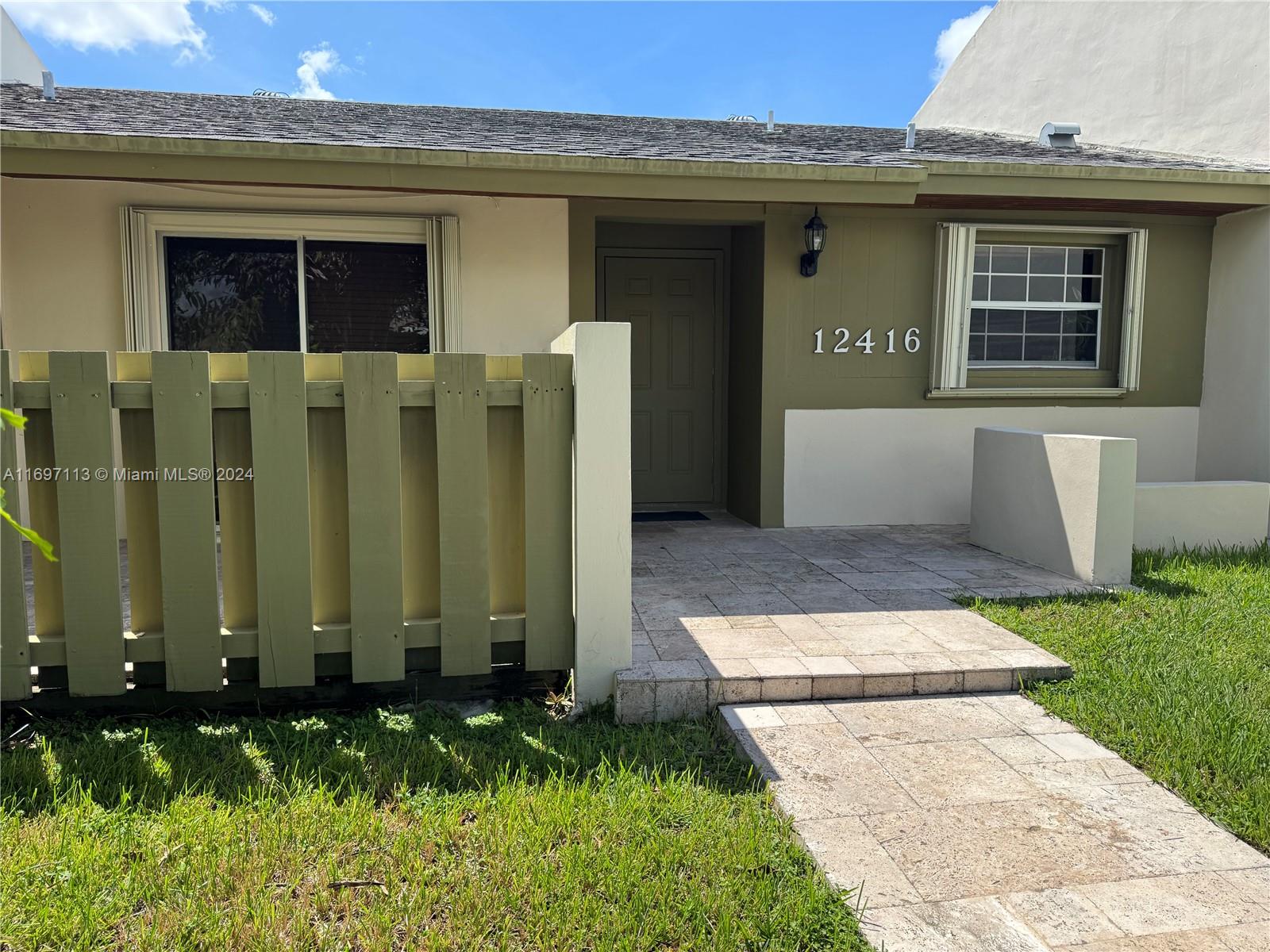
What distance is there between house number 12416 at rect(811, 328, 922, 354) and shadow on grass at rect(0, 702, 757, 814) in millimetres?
4206

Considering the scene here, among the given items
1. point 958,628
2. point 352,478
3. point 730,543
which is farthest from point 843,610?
point 352,478

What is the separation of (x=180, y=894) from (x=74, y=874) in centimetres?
28

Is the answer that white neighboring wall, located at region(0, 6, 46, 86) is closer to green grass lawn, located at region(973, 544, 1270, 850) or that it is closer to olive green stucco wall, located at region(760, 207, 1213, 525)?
olive green stucco wall, located at region(760, 207, 1213, 525)

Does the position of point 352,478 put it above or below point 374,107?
below

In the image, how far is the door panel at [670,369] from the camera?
23.9ft

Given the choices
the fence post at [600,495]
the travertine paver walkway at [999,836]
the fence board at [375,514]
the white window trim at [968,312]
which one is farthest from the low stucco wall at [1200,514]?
the fence board at [375,514]

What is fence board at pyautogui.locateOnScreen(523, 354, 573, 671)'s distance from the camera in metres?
2.96

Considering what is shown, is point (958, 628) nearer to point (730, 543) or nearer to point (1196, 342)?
point (730, 543)

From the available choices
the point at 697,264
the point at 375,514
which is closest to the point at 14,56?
the point at 697,264

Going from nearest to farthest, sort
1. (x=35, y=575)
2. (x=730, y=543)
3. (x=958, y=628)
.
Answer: (x=35, y=575) < (x=958, y=628) < (x=730, y=543)

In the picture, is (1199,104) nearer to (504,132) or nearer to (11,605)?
(504,132)

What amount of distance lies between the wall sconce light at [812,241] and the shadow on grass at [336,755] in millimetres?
4273

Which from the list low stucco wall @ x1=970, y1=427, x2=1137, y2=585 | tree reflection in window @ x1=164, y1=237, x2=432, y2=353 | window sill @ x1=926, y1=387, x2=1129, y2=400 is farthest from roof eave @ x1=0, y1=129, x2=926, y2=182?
low stucco wall @ x1=970, y1=427, x2=1137, y2=585

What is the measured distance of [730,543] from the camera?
587 cm
